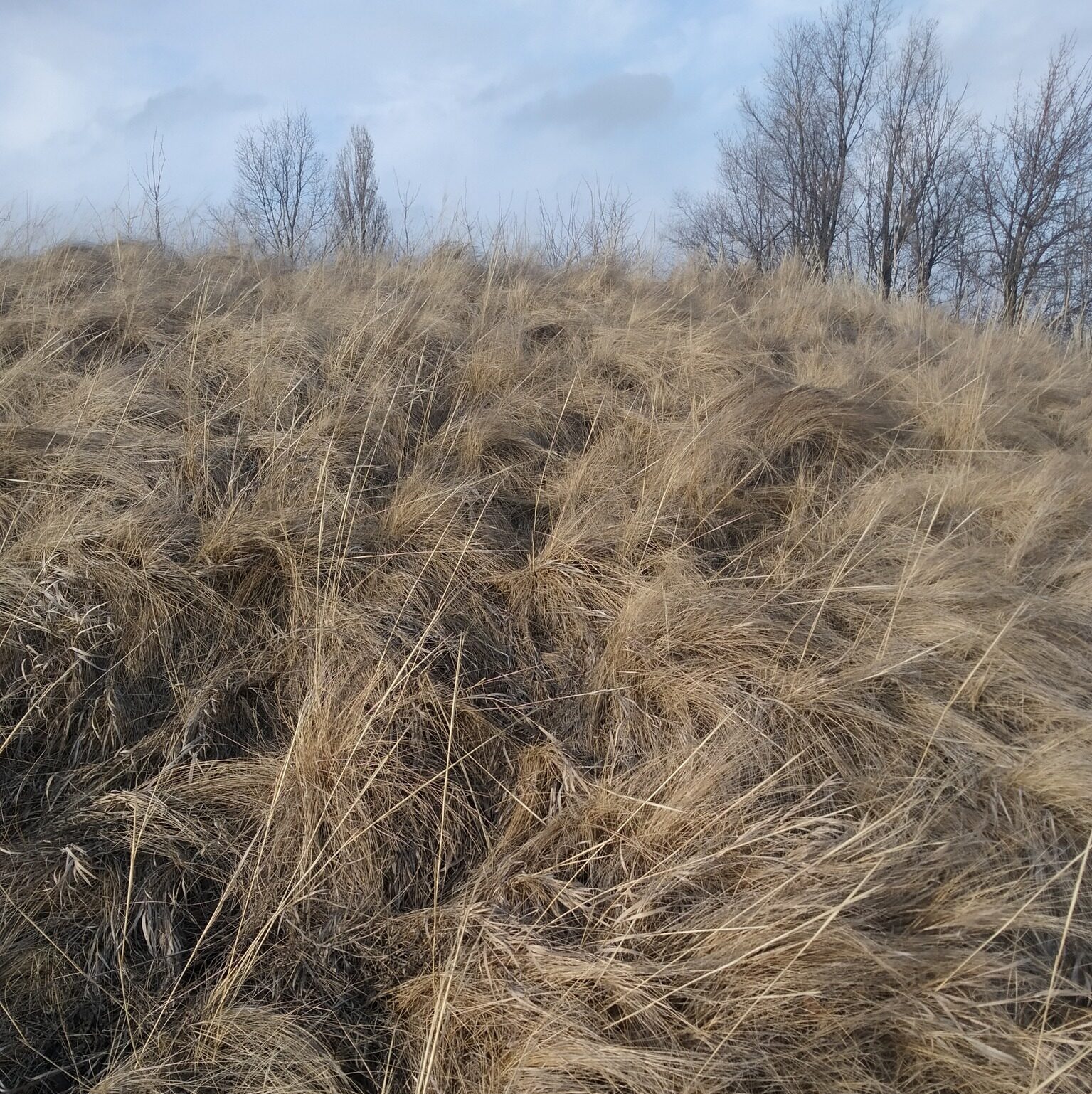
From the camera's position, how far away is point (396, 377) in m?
3.36

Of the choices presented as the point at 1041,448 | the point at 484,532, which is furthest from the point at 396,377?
the point at 1041,448

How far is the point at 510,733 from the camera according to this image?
2.07 m

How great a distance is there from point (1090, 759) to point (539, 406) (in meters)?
2.26

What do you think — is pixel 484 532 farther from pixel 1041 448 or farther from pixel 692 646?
pixel 1041 448

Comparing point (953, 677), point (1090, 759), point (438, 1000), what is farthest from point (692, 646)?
point (438, 1000)

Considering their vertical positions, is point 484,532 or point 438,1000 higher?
point 484,532

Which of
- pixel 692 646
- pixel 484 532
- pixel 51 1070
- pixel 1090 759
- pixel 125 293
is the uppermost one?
pixel 125 293

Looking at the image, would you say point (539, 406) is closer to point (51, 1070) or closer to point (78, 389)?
point (78, 389)

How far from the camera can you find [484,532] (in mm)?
2631

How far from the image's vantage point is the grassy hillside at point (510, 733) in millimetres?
1465

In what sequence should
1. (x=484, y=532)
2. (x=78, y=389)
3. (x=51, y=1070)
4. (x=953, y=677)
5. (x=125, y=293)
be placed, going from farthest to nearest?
1. (x=125, y=293)
2. (x=78, y=389)
3. (x=484, y=532)
4. (x=953, y=677)
5. (x=51, y=1070)

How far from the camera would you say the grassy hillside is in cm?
146

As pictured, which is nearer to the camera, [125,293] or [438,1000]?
[438,1000]

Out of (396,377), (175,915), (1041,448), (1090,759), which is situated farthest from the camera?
(1041,448)
